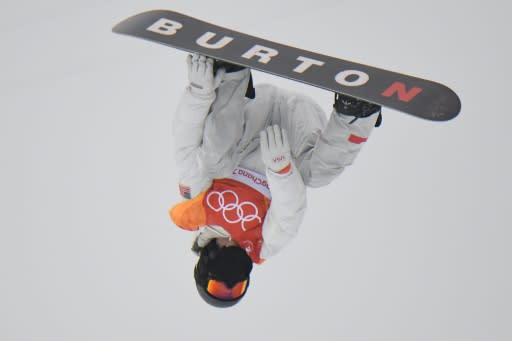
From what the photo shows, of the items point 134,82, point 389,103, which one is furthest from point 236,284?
point 134,82

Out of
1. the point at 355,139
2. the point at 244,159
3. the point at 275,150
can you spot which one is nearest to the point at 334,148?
the point at 355,139

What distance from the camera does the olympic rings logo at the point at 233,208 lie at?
8.84 ft

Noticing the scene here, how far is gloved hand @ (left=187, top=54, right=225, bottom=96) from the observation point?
2441 millimetres

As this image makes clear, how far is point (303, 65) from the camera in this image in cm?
233

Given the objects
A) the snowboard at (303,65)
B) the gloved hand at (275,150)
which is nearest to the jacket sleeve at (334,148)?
the gloved hand at (275,150)

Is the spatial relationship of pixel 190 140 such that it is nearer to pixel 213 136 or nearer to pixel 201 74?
pixel 213 136

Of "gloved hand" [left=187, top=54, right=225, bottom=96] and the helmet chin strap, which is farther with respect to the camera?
the helmet chin strap

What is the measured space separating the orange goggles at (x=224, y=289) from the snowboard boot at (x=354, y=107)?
583 millimetres

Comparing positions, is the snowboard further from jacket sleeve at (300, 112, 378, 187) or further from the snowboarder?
jacket sleeve at (300, 112, 378, 187)

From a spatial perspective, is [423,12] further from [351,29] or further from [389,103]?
[389,103]

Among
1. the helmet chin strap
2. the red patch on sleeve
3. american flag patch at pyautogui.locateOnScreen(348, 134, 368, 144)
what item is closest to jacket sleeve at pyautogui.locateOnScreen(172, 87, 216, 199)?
the helmet chin strap

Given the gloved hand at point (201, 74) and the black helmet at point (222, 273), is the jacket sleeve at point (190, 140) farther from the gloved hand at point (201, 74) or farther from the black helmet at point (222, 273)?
the black helmet at point (222, 273)

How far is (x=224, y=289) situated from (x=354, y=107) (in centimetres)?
64

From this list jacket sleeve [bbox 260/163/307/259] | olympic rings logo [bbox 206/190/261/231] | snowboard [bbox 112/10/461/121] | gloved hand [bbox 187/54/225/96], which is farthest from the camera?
olympic rings logo [bbox 206/190/261/231]
